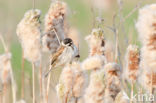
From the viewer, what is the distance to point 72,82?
2518 millimetres

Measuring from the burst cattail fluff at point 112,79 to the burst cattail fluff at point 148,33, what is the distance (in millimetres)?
223

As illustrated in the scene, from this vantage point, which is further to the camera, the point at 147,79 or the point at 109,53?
the point at 109,53

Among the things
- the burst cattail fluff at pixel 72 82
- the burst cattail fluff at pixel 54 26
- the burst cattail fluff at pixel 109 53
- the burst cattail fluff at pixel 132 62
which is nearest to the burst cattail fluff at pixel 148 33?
the burst cattail fluff at pixel 132 62

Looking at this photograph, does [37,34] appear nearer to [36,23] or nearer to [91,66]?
[36,23]

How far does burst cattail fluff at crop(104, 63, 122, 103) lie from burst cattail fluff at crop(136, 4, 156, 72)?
0.22 m

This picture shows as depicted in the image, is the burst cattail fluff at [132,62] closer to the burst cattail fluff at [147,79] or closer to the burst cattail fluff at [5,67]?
the burst cattail fluff at [147,79]

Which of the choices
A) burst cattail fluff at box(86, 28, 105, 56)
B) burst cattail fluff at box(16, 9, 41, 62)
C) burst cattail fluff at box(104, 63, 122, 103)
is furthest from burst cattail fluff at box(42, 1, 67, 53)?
burst cattail fluff at box(104, 63, 122, 103)

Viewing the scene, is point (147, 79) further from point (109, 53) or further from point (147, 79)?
point (109, 53)

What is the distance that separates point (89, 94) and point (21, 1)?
9713mm

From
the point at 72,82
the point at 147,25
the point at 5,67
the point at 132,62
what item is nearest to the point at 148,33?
the point at 147,25

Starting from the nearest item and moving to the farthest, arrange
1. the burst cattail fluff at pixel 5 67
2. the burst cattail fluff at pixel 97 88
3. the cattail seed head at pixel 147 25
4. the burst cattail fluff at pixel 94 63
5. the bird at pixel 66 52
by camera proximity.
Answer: the cattail seed head at pixel 147 25, the burst cattail fluff at pixel 97 88, the burst cattail fluff at pixel 94 63, the bird at pixel 66 52, the burst cattail fluff at pixel 5 67

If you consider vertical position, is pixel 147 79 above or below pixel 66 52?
below

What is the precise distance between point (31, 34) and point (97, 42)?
1.29 feet

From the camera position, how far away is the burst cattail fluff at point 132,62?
251 centimetres
